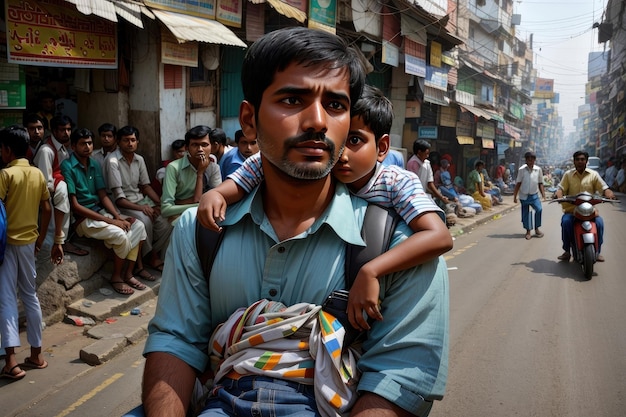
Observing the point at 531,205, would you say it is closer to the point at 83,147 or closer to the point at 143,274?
the point at 143,274

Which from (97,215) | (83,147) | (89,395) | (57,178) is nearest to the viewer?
(89,395)

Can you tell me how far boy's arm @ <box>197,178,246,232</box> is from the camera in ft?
5.78

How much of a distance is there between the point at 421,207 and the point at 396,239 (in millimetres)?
137

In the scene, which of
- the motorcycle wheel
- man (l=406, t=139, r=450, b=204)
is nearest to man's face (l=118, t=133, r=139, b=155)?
A: man (l=406, t=139, r=450, b=204)

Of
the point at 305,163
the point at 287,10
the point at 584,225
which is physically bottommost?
the point at 584,225

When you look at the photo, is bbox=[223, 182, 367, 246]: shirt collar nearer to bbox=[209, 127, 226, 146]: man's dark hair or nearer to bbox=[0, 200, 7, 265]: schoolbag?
bbox=[0, 200, 7, 265]: schoolbag

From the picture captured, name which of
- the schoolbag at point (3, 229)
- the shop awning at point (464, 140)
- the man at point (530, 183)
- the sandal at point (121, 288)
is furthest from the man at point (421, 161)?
the shop awning at point (464, 140)

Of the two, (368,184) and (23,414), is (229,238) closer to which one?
(368,184)

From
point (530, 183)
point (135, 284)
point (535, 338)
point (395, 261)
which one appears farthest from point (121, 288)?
point (530, 183)

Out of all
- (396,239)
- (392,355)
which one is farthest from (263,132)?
(392,355)

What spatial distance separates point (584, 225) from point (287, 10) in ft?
19.3

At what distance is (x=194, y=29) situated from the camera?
7.44 m

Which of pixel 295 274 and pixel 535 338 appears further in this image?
pixel 535 338

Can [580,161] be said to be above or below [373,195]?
above
